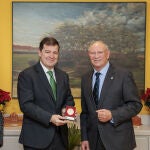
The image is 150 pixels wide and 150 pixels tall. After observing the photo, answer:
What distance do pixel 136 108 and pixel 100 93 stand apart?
0.29 m

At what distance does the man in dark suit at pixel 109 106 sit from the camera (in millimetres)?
2416

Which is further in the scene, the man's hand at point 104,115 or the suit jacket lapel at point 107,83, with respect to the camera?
the suit jacket lapel at point 107,83

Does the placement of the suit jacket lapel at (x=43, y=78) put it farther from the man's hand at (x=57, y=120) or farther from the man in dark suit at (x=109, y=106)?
the man in dark suit at (x=109, y=106)

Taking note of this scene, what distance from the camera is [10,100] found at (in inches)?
147

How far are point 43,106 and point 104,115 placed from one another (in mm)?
461

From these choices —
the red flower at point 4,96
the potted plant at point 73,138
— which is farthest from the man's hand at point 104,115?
the red flower at point 4,96

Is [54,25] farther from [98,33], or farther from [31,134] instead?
[31,134]

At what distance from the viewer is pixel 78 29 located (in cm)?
371

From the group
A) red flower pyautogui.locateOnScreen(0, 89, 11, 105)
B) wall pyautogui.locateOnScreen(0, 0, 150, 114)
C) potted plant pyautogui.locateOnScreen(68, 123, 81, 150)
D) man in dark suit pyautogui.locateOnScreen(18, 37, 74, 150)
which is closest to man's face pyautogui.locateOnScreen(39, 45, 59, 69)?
man in dark suit pyautogui.locateOnScreen(18, 37, 74, 150)

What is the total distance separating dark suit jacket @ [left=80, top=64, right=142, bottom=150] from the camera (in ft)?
7.95

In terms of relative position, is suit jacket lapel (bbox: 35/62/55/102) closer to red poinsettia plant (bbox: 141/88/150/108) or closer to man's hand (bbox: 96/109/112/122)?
man's hand (bbox: 96/109/112/122)

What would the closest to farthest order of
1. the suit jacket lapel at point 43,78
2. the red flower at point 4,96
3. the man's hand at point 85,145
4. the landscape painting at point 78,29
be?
the suit jacket lapel at point 43,78, the man's hand at point 85,145, the red flower at point 4,96, the landscape painting at point 78,29

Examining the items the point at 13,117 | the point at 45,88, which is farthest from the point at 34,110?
the point at 13,117

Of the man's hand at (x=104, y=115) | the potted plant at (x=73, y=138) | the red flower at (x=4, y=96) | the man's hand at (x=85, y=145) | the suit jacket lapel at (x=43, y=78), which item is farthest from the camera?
the red flower at (x=4, y=96)
